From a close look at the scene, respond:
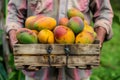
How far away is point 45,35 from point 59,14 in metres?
0.43

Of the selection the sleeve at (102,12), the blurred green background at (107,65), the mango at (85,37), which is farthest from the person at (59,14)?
the blurred green background at (107,65)

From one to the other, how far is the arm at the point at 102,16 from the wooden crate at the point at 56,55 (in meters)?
0.41

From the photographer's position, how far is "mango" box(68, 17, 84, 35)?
2.74 meters

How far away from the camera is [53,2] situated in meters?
3.10

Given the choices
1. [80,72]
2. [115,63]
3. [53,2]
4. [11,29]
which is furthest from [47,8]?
[115,63]

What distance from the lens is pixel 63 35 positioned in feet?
8.95

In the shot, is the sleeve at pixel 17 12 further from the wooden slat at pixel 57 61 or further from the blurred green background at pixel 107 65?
the blurred green background at pixel 107 65

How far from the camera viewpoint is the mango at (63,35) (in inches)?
107

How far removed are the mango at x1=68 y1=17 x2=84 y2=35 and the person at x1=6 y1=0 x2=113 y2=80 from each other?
0.27 metres

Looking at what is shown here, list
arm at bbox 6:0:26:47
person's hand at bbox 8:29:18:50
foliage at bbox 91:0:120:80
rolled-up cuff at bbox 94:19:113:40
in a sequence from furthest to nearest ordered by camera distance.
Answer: foliage at bbox 91:0:120:80 < arm at bbox 6:0:26:47 < rolled-up cuff at bbox 94:19:113:40 < person's hand at bbox 8:29:18:50

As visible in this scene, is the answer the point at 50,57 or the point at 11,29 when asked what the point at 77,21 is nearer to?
the point at 50,57

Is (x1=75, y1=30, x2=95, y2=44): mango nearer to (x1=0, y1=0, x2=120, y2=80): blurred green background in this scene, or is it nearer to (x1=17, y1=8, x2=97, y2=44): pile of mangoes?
(x1=17, y1=8, x2=97, y2=44): pile of mangoes

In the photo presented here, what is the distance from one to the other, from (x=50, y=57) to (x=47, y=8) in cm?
49

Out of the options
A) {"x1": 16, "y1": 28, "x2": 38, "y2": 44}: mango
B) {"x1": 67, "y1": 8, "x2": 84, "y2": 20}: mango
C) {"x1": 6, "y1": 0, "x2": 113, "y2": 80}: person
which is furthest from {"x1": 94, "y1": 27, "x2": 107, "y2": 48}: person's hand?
{"x1": 16, "y1": 28, "x2": 38, "y2": 44}: mango
